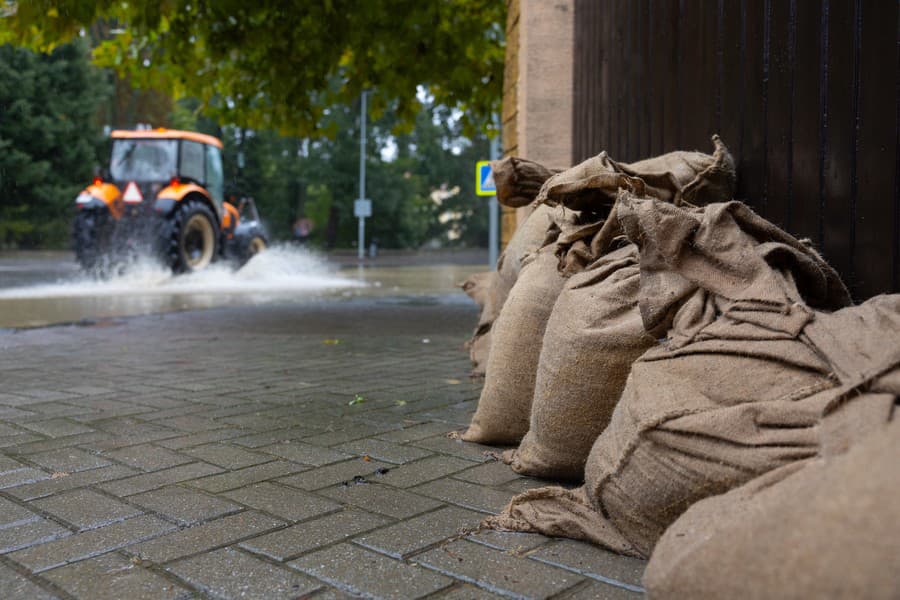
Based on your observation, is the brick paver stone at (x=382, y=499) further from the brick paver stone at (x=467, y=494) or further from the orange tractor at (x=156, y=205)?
the orange tractor at (x=156, y=205)

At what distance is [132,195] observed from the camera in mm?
13562

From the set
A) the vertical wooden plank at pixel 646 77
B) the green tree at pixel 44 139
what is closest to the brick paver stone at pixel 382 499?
the vertical wooden plank at pixel 646 77

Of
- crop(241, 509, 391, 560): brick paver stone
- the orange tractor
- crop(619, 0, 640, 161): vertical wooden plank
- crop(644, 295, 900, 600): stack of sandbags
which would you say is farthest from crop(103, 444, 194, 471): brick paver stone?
the orange tractor

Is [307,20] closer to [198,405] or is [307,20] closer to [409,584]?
[198,405]

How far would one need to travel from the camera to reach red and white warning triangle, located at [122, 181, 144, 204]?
13.6 meters

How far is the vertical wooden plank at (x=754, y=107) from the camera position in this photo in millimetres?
3066

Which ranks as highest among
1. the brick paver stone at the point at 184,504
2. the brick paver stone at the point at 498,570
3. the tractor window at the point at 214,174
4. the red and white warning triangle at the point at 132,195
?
the tractor window at the point at 214,174

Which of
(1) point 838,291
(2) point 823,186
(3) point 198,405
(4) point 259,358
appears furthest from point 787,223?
(4) point 259,358

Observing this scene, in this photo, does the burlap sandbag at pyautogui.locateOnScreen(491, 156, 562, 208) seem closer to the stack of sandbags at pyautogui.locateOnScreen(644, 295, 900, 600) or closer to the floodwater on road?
the stack of sandbags at pyautogui.locateOnScreen(644, 295, 900, 600)

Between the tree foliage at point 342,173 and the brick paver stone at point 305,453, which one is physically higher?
the tree foliage at point 342,173

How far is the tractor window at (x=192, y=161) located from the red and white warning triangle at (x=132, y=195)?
81cm

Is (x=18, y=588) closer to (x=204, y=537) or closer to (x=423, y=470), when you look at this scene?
(x=204, y=537)

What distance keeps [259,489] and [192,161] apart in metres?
12.6

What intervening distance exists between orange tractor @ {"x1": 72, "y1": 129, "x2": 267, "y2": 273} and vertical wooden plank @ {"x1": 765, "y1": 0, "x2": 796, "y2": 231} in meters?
11.5
